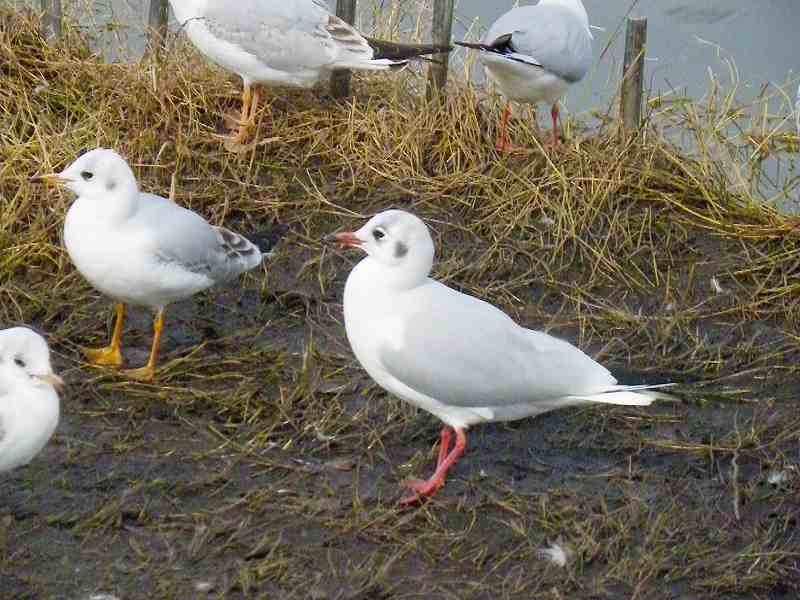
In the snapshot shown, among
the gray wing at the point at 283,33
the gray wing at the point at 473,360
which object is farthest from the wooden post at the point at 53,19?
the gray wing at the point at 473,360

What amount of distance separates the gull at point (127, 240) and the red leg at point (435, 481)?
3.45 feet

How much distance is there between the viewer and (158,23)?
247 inches

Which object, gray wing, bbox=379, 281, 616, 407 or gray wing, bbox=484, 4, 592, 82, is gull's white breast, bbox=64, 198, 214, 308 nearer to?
gray wing, bbox=379, 281, 616, 407

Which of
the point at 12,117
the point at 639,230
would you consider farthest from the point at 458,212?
the point at 12,117

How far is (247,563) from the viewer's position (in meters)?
3.53

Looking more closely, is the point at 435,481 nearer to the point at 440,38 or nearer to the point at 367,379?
the point at 367,379

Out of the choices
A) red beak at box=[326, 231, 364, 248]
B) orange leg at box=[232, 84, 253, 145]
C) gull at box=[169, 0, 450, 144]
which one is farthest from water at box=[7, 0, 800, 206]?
red beak at box=[326, 231, 364, 248]

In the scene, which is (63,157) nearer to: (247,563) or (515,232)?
(515,232)

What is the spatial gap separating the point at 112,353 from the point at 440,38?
2.23 meters

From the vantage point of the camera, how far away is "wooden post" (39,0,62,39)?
20.7 feet

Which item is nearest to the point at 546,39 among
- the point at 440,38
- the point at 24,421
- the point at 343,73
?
the point at 440,38

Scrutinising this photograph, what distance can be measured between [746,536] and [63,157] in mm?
3134

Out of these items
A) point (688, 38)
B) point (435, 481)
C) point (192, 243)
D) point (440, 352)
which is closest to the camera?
point (440, 352)

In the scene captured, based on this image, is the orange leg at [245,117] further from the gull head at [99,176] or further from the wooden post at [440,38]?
the gull head at [99,176]
